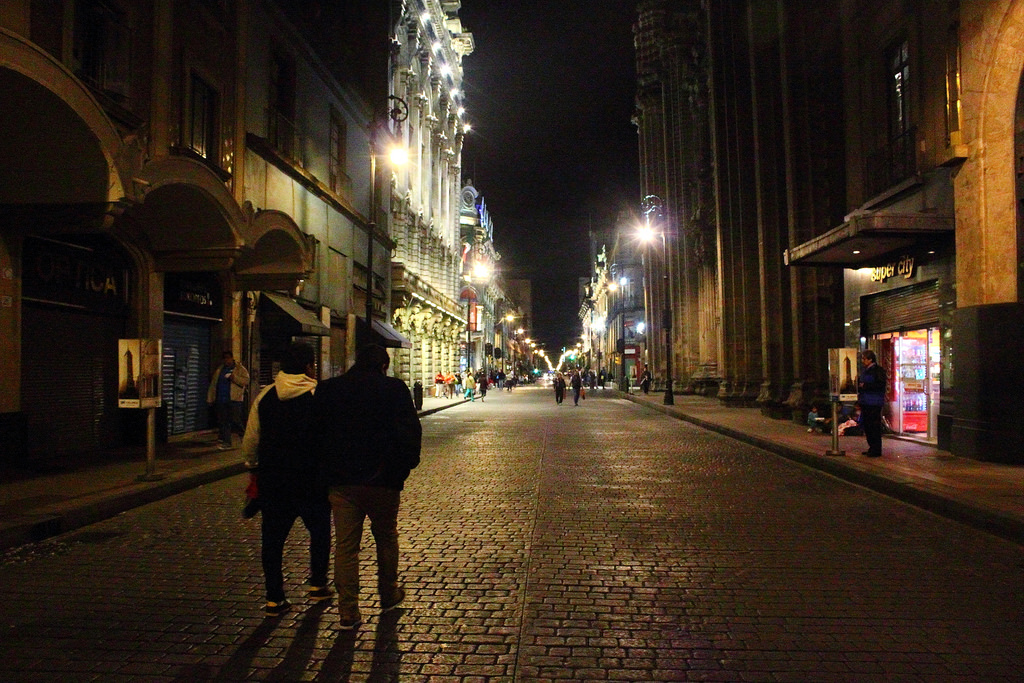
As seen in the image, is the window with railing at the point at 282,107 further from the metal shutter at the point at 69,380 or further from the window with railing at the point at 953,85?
the window with railing at the point at 953,85

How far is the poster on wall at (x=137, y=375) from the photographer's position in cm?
1093

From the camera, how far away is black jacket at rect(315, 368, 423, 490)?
16.1 ft

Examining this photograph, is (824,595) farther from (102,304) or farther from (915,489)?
(102,304)

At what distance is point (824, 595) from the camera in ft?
18.7

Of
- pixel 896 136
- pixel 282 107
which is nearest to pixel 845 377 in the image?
pixel 896 136

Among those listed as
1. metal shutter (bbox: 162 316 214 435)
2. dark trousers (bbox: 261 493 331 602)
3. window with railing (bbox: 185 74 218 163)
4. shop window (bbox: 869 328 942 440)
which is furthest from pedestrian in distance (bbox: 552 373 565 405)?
dark trousers (bbox: 261 493 331 602)

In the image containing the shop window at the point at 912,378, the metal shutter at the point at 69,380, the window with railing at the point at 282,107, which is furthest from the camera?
the window with railing at the point at 282,107

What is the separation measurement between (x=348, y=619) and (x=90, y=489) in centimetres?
644

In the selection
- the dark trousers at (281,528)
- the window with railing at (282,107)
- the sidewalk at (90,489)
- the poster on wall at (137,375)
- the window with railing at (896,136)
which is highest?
the window with railing at (282,107)

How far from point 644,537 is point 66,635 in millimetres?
5088

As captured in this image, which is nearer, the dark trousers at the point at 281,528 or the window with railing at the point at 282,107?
the dark trousers at the point at 281,528

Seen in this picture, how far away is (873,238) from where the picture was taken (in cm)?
1460

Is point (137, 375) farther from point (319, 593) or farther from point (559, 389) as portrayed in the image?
point (559, 389)

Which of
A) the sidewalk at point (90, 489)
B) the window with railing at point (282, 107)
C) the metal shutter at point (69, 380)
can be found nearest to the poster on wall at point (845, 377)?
the sidewalk at point (90, 489)
